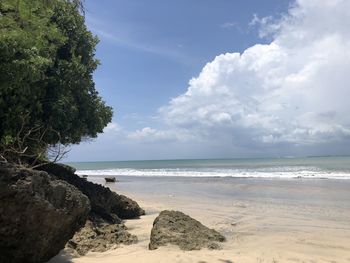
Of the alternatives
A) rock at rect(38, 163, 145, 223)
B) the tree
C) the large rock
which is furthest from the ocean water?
the large rock

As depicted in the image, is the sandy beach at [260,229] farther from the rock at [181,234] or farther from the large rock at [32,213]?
the large rock at [32,213]

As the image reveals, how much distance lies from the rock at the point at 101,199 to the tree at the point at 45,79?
0.93 meters

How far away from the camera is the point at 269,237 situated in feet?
35.0

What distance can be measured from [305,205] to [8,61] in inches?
501

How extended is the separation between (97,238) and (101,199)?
10.8ft

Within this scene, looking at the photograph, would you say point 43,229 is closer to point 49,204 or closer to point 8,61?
point 49,204

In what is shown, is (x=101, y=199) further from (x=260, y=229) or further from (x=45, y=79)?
(x=260, y=229)

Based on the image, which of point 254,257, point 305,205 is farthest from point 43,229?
point 305,205

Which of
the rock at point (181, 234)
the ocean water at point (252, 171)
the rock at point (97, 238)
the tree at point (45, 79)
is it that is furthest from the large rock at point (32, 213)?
the ocean water at point (252, 171)

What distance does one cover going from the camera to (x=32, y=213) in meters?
6.00

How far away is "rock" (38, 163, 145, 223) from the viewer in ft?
39.3

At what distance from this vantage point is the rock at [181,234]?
8977mm

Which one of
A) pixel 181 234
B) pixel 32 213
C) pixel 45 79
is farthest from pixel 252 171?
pixel 32 213

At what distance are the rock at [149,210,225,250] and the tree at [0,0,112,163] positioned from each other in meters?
3.02
